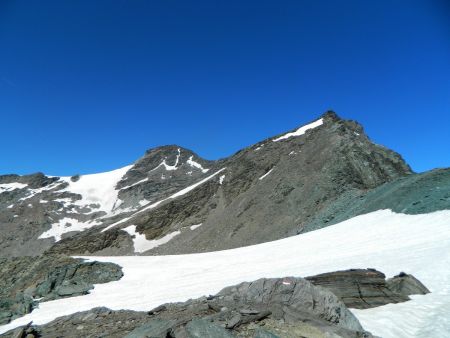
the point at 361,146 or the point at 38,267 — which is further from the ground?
the point at 361,146

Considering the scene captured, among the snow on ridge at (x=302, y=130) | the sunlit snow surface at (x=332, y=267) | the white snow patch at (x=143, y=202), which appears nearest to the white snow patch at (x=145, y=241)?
the snow on ridge at (x=302, y=130)

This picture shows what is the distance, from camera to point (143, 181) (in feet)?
521

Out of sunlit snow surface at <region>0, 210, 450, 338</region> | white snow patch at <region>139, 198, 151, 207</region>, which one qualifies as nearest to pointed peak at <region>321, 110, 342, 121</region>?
sunlit snow surface at <region>0, 210, 450, 338</region>

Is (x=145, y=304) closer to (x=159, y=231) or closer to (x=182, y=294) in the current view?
(x=182, y=294)

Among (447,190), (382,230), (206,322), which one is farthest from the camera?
(447,190)

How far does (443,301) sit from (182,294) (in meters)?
10.7

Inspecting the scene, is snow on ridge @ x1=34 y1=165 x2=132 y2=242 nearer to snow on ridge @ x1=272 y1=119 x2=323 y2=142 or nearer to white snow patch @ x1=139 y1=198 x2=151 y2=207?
white snow patch @ x1=139 y1=198 x2=151 y2=207

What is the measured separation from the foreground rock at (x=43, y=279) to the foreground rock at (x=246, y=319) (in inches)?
410

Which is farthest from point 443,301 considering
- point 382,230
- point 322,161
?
point 322,161

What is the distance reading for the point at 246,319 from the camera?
873cm

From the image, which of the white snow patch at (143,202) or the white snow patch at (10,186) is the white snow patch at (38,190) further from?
the white snow patch at (143,202)

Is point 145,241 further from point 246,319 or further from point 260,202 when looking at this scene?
point 246,319

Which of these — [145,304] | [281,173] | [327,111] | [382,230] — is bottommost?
[145,304]

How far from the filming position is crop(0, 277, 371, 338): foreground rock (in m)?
8.34
